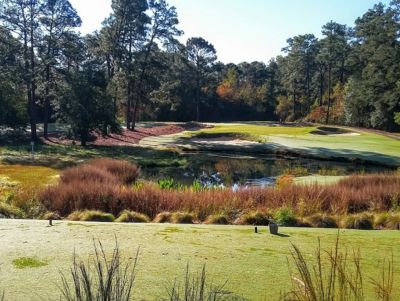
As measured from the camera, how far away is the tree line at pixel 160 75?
32.5m

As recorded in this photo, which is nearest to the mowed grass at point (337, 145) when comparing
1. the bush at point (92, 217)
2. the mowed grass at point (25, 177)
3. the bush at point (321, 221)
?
the bush at point (321, 221)

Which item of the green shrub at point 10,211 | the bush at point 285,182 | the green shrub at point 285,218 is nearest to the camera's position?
the green shrub at point 285,218

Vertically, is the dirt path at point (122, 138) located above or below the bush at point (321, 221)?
below

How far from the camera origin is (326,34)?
2985 inches

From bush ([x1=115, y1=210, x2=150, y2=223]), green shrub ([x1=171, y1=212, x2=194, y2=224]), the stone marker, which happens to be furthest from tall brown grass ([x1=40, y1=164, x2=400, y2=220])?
the stone marker

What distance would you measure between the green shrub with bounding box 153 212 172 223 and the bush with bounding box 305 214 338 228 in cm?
295

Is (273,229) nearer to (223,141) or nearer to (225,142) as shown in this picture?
(225,142)

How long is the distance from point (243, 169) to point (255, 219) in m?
15.5

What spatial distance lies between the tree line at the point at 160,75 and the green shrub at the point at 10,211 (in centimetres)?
2032

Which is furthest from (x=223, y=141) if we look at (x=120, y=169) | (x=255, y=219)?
(x=255, y=219)

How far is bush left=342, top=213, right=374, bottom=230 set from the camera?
33.5 feet

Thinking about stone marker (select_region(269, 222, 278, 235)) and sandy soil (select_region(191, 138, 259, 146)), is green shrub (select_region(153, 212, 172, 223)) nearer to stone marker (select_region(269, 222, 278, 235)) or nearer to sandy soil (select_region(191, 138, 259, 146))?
stone marker (select_region(269, 222, 278, 235))

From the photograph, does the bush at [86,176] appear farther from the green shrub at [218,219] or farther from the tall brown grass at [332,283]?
the tall brown grass at [332,283]

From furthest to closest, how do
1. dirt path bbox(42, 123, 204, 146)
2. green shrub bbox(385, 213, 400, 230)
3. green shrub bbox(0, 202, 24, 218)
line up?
dirt path bbox(42, 123, 204, 146) → green shrub bbox(0, 202, 24, 218) → green shrub bbox(385, 213, 400, 230)
